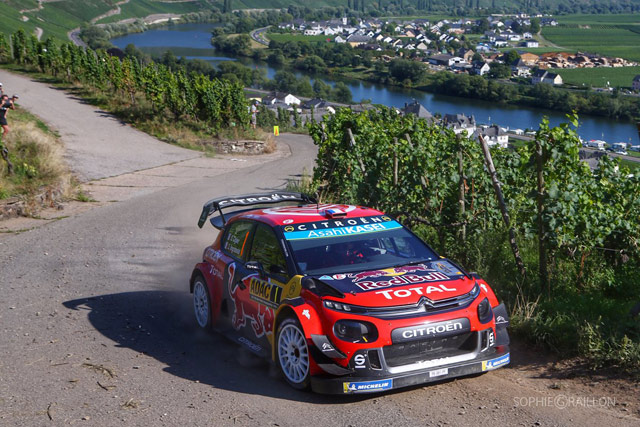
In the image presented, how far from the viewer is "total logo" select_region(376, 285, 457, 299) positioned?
626 cm

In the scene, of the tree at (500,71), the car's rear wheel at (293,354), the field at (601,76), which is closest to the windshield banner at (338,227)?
the car's rear wheel at (293,354)

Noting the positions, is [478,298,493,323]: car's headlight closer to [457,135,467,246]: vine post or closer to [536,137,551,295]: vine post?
[536,137,551,295]: vine post

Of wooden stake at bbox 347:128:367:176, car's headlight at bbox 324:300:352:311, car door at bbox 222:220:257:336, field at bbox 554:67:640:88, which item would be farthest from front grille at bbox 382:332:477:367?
field at bbox 554:67:640:88

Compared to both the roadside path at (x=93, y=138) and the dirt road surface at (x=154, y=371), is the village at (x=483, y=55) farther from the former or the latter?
the dirt road surface at (x=154, y=371)

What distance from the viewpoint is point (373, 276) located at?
6707mm

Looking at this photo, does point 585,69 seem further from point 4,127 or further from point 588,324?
point 588,324

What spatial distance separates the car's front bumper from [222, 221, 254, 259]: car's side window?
231cm

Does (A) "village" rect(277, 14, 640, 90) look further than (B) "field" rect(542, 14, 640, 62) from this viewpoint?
No

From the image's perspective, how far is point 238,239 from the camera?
26.8ft

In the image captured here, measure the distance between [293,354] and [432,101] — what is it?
95954 millimetres

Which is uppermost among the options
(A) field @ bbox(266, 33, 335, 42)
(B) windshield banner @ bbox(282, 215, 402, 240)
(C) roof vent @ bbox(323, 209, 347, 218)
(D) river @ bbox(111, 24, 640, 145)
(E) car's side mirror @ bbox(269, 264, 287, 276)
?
(A) field @ bbox(266, 33, 335, 42)

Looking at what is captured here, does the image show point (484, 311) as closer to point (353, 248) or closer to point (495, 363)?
point (495, 363)

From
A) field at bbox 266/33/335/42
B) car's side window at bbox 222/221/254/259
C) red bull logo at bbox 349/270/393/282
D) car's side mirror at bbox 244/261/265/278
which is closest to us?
red bull logo at bbox 349/270/393/282

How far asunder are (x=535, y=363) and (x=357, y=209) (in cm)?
261
